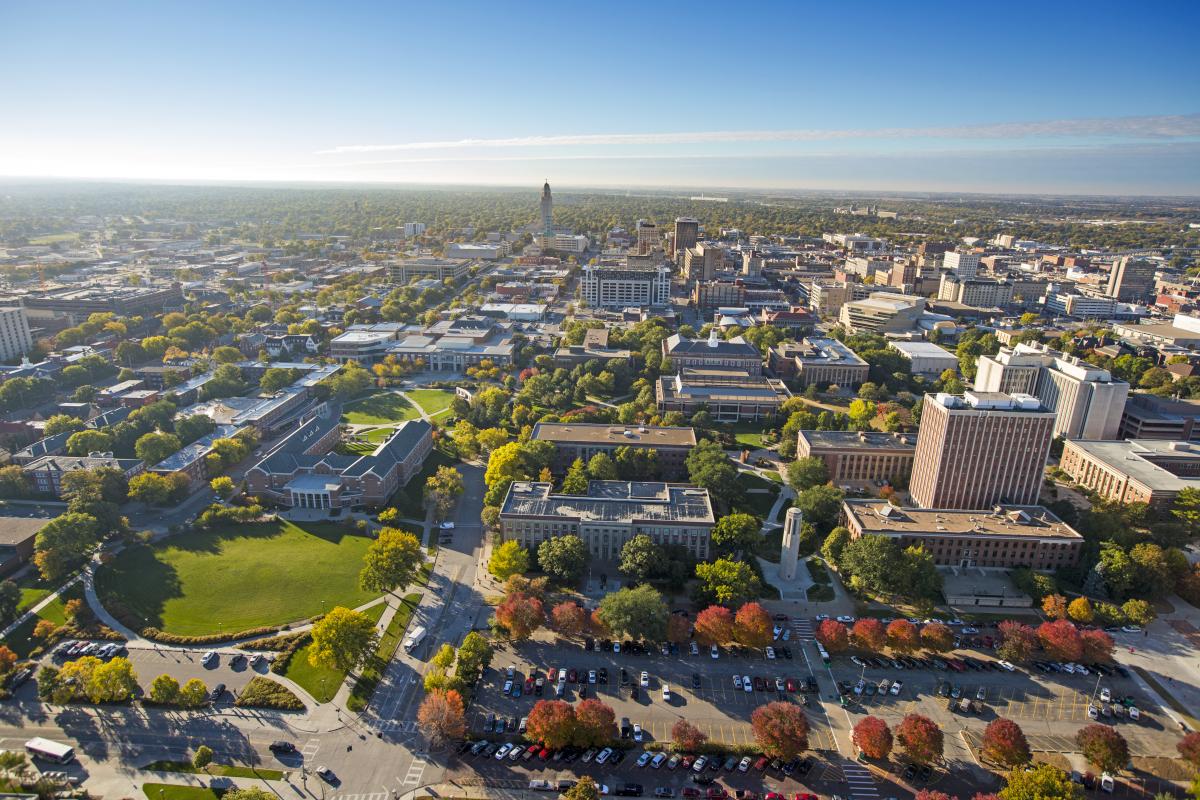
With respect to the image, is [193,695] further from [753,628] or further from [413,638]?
[753,628]

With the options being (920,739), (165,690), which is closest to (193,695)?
(165,690)

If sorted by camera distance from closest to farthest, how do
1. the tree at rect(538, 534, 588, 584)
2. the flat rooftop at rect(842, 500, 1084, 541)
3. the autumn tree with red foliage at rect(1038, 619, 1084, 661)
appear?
the autumn tree with red foliage at rect(1038, 619, 1084, 661) → the tree at rect(538, 534, 588, 584) → the flat rooftop at rect(842, 500, 1084, 541)

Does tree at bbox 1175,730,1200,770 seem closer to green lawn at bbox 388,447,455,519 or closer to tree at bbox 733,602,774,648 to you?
tree at bbox 733,602,774,648

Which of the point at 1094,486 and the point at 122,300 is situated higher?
the point at 122,300

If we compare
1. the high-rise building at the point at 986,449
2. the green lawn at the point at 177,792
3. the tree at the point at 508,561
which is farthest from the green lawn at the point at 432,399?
the high-rise building at the point at 986,449

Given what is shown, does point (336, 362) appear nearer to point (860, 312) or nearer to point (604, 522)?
point (604, 522)

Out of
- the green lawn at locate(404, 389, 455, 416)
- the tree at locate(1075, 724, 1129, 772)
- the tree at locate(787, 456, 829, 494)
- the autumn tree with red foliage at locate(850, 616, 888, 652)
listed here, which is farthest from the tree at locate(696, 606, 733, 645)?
the green lawn at locate(404, 389, 455, 416)

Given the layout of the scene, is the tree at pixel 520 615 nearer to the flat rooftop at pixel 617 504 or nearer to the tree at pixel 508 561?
the tree at pixel 508 561

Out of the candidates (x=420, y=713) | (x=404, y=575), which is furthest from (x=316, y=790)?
(x=404, y=575)
